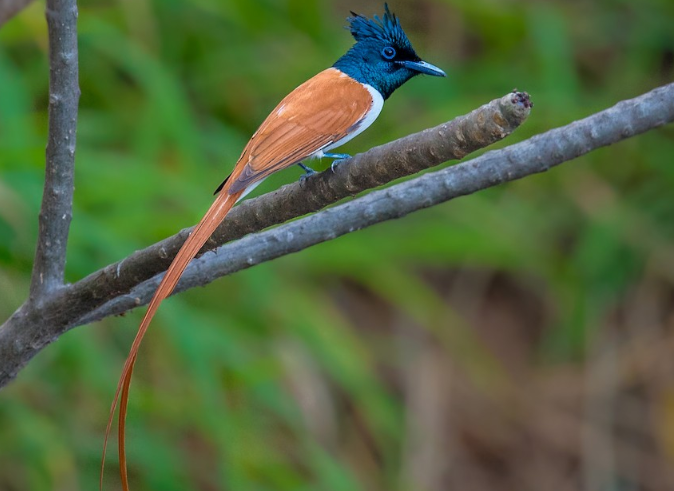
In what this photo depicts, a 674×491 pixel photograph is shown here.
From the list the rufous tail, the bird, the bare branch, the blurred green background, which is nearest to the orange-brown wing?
the bird

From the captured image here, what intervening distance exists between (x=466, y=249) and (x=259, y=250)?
1.50 metres

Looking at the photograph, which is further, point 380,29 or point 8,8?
point 380,29

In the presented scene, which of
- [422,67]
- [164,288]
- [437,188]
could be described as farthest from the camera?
[422,67]

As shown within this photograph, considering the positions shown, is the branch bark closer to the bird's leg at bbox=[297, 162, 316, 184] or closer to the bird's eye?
the bird's leg at bbox=[297, 162, 316, 184]

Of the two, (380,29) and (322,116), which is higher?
(380,29)

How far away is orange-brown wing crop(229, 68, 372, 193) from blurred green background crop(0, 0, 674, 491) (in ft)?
2.56

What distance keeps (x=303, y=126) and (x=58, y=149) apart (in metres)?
0.32

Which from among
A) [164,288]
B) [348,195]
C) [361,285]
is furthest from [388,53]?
[361,285]

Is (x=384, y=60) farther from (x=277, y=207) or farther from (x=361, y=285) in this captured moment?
(x=361, y=285)

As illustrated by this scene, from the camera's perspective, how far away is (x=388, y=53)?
1.30m

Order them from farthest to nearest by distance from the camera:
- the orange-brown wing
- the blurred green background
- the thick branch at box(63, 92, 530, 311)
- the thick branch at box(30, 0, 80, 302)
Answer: the blurred green background
the orange-brown wing
the thick branch at box(30, 0, 80, 302)
the thick branch at box(63, 92, 530, 311)

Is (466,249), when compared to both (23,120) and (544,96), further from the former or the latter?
(23,120)

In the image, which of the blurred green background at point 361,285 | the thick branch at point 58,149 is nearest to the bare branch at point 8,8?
the thick branch at point 58,149

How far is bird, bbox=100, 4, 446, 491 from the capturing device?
0.97 m
